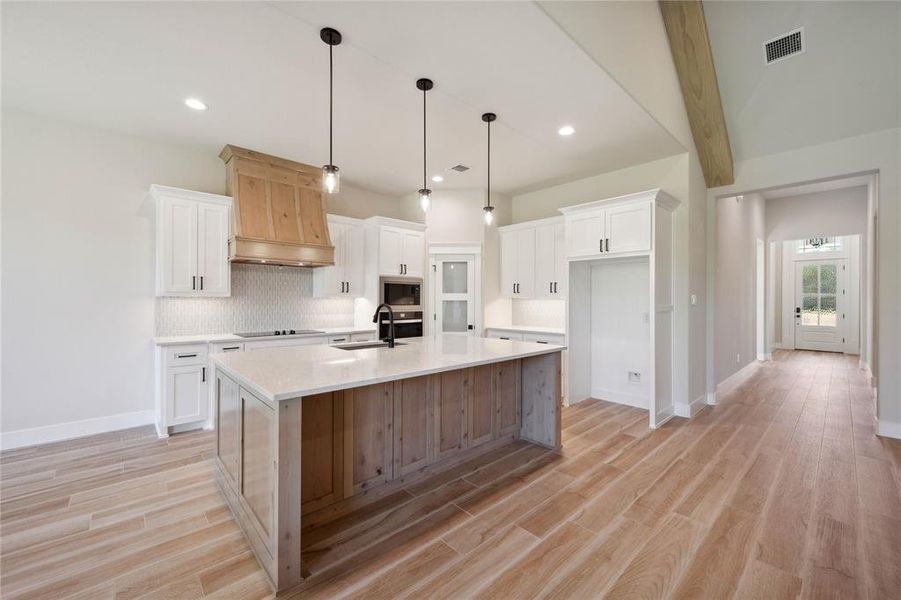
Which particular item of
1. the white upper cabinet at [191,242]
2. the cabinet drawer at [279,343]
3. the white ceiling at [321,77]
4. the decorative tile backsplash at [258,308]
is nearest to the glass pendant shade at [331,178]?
the white ceiling at [321,77]

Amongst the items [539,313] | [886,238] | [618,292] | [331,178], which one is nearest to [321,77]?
[331,178]

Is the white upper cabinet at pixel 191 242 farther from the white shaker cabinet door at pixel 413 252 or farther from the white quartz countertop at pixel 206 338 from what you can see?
the white shaker cabinet door at pixel 413 252

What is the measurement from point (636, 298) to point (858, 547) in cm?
288

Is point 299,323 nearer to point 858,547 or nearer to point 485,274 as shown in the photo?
point 485,274

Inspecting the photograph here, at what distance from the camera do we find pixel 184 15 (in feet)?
7.47

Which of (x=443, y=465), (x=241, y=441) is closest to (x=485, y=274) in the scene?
(x=443, y=465)

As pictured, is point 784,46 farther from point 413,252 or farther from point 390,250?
point 390,250

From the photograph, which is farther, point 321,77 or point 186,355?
point 186,355

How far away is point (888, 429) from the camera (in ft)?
12.0

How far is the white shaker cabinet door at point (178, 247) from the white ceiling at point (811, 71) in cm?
549

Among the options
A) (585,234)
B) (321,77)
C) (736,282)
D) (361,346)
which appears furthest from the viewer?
(736,282)

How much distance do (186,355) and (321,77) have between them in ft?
9.44

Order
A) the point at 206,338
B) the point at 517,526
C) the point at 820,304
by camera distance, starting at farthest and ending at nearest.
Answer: the point at 820,304
the point at 206,338
the point at 517,526

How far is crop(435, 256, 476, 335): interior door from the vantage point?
18.5ft
